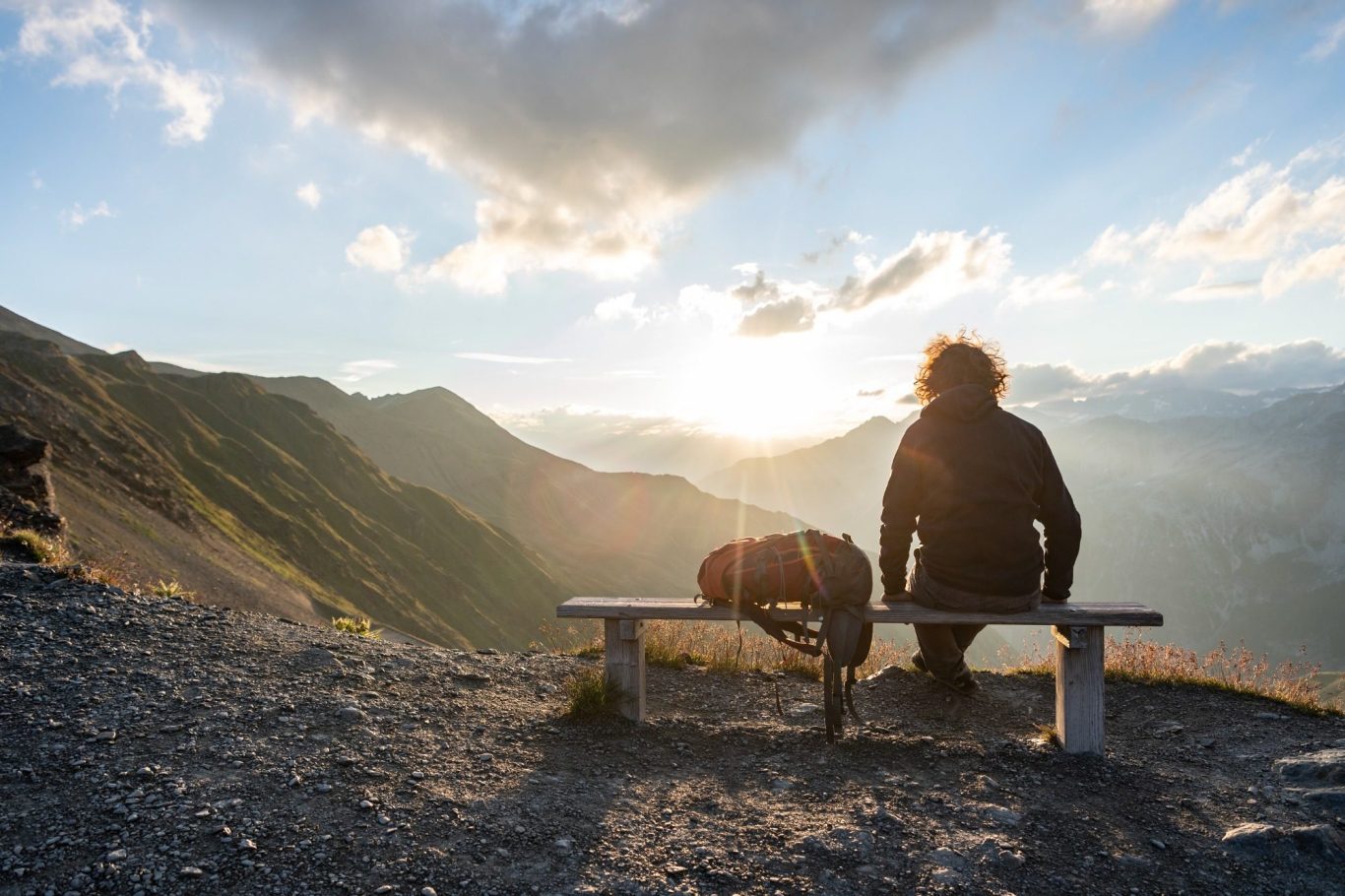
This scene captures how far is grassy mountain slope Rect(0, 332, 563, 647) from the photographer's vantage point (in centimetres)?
4097

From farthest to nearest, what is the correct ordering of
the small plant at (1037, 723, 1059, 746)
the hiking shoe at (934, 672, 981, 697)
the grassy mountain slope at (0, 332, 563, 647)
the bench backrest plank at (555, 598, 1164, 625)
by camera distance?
1. the grassy mountain slope at (0, 332, 563, 647)
2. the hiking shoe at (934, 672, 981, 697)
3. the small plant at (1037, 723, 1059, 746)
4. the bench backrest plank at (555, 598, 1164, 625)

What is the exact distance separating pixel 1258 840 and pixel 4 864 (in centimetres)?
644

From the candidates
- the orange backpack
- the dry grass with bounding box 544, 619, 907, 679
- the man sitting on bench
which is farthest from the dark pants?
the dry grass with bounding box 544, 619, 907, 679

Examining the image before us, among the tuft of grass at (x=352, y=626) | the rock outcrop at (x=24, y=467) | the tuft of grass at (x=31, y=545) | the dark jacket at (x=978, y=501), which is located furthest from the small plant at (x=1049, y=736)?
the rock outcrop at (x=24, y=467)

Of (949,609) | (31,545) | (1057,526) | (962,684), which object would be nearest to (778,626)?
(949,609)

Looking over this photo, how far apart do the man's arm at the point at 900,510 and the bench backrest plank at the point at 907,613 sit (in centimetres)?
31

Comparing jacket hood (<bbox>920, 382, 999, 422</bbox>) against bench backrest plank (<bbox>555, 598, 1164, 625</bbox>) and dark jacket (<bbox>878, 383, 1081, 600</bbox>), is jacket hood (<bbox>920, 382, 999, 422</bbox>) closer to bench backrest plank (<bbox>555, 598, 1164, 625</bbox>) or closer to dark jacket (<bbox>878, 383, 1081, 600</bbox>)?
dark jacket (<bbox>878, 383, 1081, 600</bbox>)

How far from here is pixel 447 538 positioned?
8938cm

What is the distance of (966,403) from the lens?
17.8ft

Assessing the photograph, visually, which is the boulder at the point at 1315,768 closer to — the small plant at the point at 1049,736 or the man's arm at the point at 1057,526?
the small plant at the point at 1049,736

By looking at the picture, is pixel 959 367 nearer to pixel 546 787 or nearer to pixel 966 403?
pixel 966 403

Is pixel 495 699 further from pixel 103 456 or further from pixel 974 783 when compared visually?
pixel 103 456

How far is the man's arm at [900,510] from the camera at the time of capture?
559 centimetres

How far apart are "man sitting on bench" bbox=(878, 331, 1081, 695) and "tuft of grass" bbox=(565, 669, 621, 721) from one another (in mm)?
2522
